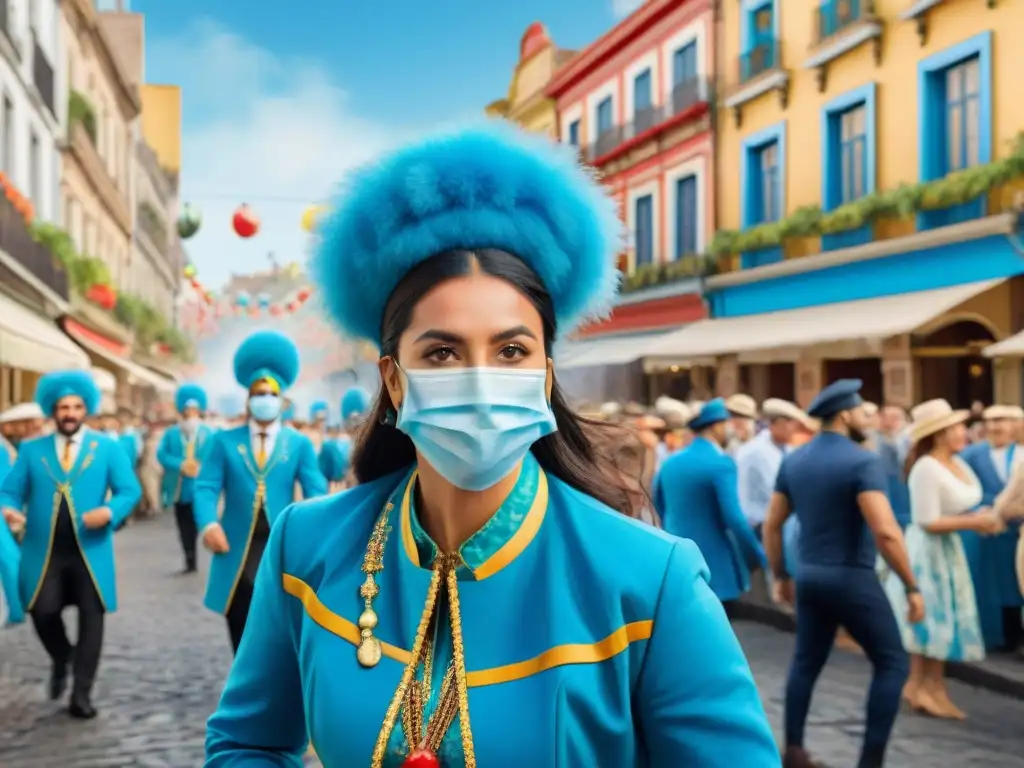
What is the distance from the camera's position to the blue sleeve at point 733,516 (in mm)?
6727

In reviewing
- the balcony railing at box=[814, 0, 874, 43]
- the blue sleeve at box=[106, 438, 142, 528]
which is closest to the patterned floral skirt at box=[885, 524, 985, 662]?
the blue sleeve at box=[106, 438, 142, 528]

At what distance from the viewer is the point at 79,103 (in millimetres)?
26188

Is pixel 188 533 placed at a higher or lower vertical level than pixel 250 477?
lower

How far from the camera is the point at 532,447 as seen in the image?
84.7 inches

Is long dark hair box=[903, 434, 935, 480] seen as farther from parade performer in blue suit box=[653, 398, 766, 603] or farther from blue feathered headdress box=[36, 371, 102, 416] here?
blue feathered headdress box=[36, 371, 102, 416]

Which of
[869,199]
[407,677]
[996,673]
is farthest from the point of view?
[869,199]

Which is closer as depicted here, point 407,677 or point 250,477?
point 407,677

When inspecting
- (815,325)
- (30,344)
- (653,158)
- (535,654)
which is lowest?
(535,654)

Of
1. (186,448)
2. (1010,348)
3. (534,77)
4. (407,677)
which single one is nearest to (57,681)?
(407,677)

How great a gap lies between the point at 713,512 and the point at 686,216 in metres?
17.4

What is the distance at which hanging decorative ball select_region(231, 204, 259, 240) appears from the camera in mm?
26547

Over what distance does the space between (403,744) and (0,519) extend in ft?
17.4

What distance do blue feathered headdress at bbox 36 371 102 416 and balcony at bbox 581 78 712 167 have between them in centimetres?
1462

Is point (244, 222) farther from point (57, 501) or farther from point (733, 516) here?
point (733, 516)
